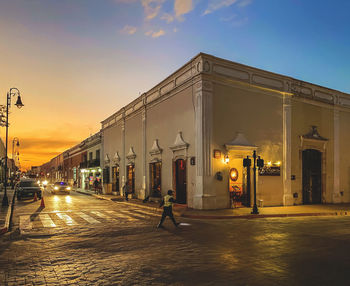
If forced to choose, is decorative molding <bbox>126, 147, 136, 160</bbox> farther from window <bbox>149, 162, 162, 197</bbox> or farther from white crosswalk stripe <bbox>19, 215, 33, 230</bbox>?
white crosswalk stripe <bbox>19, 215, 33, 230</bbox>

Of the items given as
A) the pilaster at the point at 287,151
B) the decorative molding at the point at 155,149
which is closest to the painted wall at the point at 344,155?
the pilaster at the point at 287,151

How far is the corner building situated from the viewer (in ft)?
61.0

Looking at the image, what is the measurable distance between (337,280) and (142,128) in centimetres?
2228

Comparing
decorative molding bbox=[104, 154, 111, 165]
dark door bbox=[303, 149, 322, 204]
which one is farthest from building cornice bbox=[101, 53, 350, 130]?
decorative molding bbox=[104, 154, 111, 165]

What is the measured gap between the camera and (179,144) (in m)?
20.5

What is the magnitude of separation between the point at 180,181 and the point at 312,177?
32.2 ft

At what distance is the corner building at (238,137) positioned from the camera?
732 inches

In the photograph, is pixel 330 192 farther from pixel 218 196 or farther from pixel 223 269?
pixel 223 269

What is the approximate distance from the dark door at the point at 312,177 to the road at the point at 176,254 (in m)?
9.68

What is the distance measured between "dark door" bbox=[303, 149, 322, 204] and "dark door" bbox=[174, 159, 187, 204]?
8626mm

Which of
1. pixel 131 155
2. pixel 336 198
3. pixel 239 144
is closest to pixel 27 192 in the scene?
pixel 131 155

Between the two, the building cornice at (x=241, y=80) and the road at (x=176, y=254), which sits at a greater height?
the building cornice at (x=241, y=80)

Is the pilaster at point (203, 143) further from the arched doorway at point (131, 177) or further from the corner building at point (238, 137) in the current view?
the arched doorway at point (131, 177)

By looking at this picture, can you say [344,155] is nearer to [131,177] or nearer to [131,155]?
[131,155]
